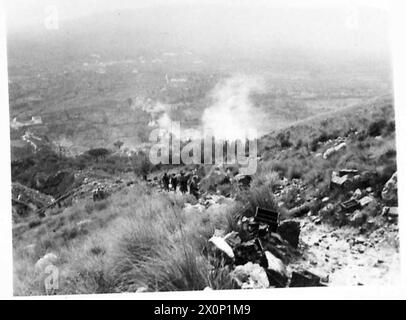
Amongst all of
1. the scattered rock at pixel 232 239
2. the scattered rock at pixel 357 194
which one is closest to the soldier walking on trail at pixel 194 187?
the scattered rock at pixel 232 239

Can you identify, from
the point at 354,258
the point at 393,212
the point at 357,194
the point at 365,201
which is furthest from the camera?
the point at 357,194

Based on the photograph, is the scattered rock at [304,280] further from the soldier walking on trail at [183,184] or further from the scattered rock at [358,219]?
the soldier walking on trail at [183,184]

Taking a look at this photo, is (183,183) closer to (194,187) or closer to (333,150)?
(194,187)

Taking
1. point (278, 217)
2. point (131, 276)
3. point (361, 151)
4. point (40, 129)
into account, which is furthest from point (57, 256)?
point (361, 151)

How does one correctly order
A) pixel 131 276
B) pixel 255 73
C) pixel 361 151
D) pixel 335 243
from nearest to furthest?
pixel 131 276, pixel 335 243, pixel 361 151, pixel 255 73

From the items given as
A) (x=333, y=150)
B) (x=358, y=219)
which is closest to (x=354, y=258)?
(x=358, y=219)
